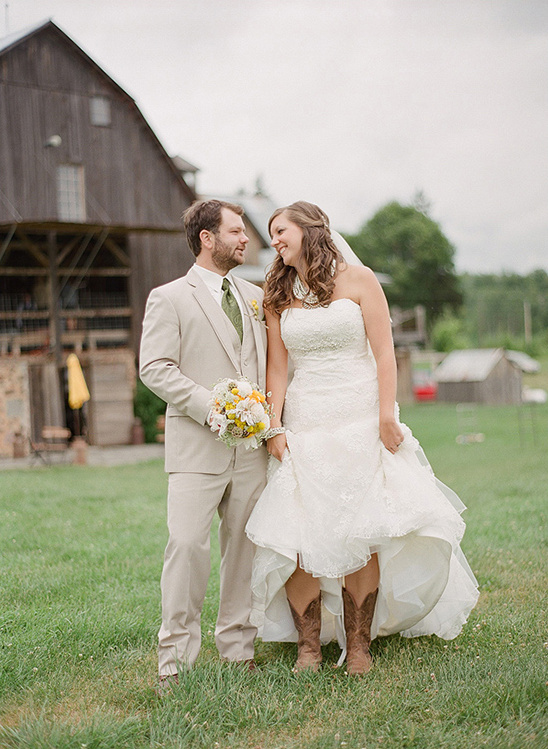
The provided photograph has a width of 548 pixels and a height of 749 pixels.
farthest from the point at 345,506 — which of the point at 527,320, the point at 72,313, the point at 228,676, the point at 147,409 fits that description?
the point at 527,320

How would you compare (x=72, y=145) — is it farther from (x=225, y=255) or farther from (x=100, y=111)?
(x=225, y=255)

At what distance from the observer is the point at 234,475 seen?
4301 mm

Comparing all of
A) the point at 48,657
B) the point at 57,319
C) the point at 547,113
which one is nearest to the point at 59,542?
the point at 48,657

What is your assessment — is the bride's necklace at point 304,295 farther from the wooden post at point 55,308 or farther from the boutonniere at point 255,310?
the wooden post at point 55,308

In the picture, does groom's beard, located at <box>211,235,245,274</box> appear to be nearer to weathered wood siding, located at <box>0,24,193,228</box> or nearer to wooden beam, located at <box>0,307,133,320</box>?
weathered wood siding, located at <box>0,24,193,228</box>

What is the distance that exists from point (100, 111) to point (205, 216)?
68.9 feet

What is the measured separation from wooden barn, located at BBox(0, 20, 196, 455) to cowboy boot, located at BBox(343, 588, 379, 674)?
17851mm

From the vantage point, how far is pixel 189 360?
4285mm

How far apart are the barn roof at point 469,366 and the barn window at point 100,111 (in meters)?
26.5

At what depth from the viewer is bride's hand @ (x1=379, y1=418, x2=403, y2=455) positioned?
14.0 feet

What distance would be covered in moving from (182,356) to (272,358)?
0.55 m

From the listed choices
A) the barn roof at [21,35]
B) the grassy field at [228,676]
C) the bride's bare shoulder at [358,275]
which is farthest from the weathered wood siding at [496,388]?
the bride's bare shoulder at [358,275]

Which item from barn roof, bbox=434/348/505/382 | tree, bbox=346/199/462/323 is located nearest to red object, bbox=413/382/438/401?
barn roof, bbox=434/348/505/382

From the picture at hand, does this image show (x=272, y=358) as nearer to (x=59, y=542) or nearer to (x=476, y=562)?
(x=476, y=562)
